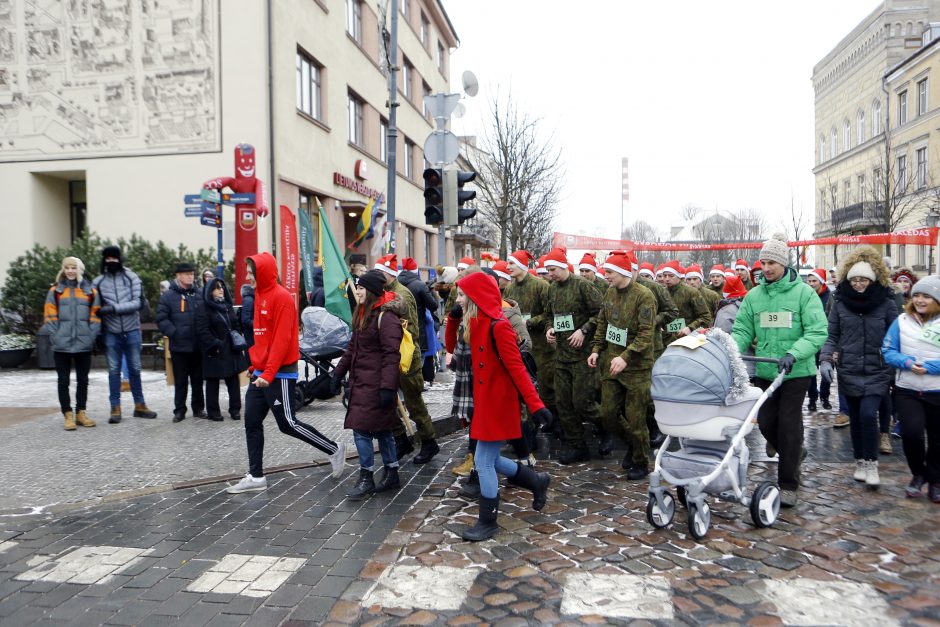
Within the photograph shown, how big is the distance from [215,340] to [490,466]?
5.18 m

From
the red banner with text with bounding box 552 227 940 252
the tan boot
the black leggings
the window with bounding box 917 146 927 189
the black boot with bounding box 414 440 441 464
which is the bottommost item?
the black boot with bounding box 414 440 441 464

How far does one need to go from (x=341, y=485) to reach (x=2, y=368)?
1096cm

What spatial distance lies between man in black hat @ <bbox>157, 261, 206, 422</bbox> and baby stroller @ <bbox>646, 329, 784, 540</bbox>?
619 cm

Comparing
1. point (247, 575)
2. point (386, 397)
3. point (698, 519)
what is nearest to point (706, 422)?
point (698, 519)

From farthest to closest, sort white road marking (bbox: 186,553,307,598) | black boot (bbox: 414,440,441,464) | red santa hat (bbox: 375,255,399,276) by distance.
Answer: red santa hat (bbox: 375,255,399,276) < black boot (bbox: 414,440,441,464) < white road marking (bbox: 186,553,307,598)

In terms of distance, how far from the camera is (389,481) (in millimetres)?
6164

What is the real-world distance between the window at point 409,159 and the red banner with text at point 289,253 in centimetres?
2081

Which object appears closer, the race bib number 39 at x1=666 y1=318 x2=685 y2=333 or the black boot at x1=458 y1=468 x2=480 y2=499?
the black boot at x1=458 y1=468 x2=480 y2=499

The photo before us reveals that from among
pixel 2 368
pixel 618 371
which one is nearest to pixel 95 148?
pixel 2 368

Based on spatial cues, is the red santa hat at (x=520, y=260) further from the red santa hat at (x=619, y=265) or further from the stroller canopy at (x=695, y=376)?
the stroller canopy at (x=695, y=376)

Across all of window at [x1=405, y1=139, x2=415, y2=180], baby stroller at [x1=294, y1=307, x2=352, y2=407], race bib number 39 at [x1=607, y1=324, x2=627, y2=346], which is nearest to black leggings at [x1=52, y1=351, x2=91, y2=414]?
baby stroller at [x1=294, y1=307, x2=352, y2=407]

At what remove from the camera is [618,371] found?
6.18m

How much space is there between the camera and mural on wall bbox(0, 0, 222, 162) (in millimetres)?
17484

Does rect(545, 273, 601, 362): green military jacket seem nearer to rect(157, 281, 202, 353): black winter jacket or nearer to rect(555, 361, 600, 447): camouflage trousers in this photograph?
rect(555, 361, 600, 447): camouflage trousers
